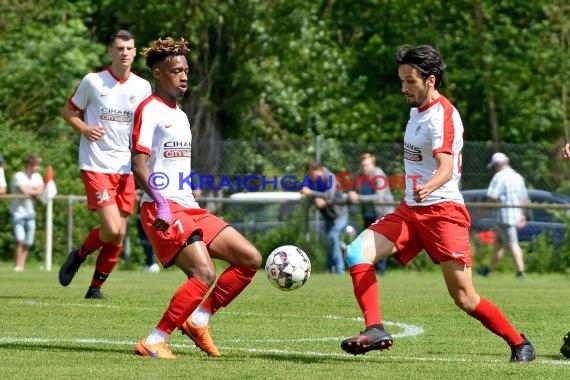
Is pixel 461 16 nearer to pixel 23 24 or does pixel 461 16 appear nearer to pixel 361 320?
pixel 23 24

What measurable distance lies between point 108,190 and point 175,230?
14.2 ft

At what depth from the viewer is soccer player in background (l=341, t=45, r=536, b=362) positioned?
28.8 feet

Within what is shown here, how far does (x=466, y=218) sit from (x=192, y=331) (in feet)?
6.29

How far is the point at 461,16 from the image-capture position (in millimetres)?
34344

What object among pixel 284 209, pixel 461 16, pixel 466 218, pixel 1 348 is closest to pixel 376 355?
Answer: pixel 466 218

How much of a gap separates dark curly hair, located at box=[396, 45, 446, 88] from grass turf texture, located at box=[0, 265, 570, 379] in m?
1.84

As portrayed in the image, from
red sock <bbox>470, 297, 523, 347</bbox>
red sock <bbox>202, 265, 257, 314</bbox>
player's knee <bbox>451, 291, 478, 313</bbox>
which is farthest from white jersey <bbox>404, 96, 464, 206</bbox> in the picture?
red sock <bbox>202, 265, 257, 314</bbox>

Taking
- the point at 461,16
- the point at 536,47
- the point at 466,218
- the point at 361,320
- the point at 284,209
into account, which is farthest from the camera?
the point at 461,16

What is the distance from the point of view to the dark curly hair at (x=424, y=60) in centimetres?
888

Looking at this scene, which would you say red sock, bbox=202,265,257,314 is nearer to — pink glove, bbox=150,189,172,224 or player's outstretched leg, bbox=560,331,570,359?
pink glove, bbox=150,189,172,224

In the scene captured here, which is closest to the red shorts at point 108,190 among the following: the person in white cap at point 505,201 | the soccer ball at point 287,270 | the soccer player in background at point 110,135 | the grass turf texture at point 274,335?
the soccer player in background at point 110,135

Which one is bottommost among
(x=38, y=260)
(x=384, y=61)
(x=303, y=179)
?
(x=38, y=260)

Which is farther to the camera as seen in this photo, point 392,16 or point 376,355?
point 392,16

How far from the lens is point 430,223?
888cm
